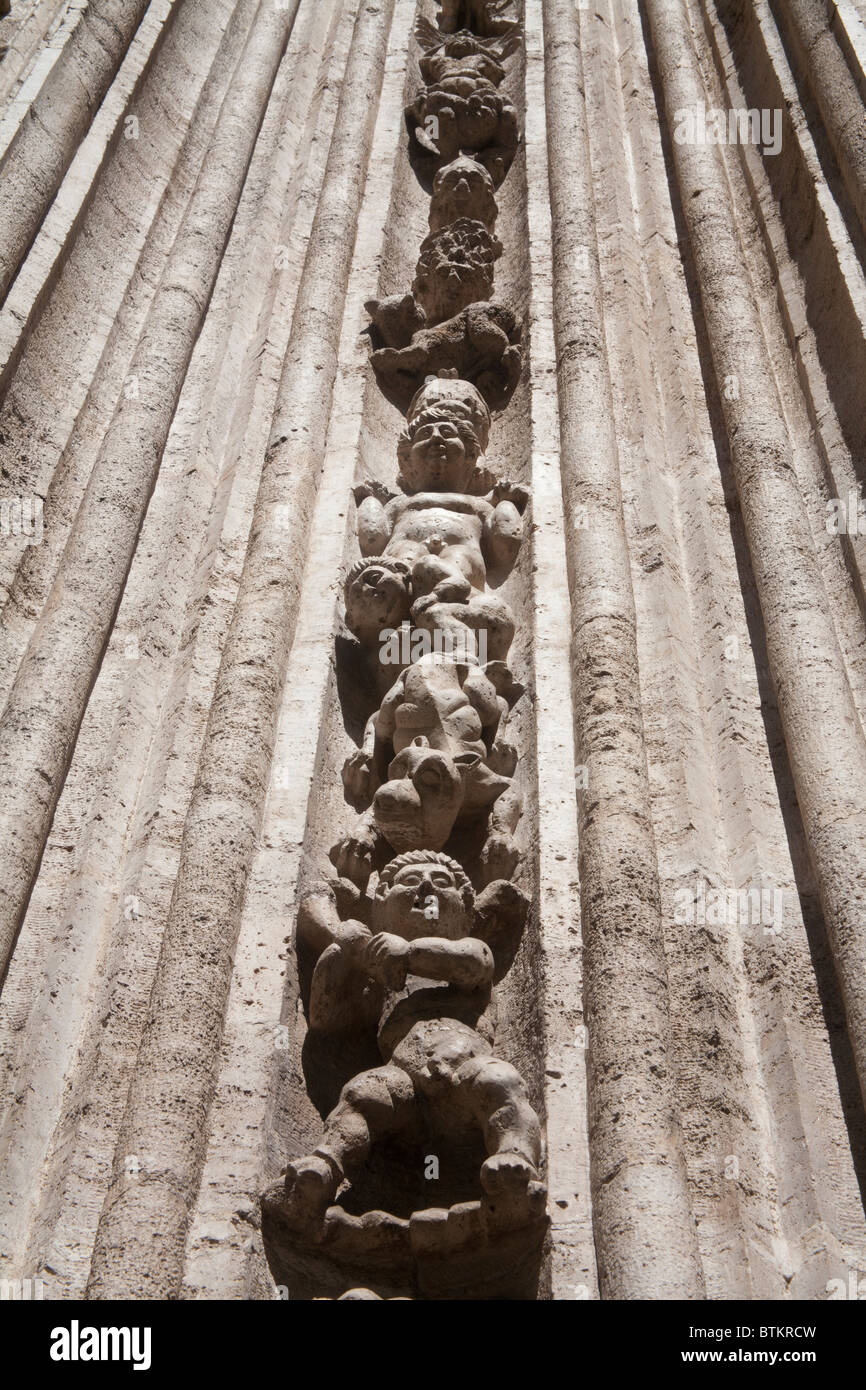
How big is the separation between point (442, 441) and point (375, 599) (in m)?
0.73

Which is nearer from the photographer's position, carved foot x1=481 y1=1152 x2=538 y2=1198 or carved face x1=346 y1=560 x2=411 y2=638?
carved foot x1=481 y1=1152 x2=538 y2=1198

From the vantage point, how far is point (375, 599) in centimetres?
323

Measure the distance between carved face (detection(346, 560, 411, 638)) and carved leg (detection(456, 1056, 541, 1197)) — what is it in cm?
130

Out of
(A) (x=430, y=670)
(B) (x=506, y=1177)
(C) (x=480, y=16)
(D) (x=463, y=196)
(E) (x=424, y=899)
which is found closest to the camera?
(B) (x=506, y=1177)

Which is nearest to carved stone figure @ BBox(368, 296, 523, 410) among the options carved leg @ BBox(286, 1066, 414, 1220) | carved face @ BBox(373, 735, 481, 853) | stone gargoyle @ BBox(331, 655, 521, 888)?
stone gargoyle @ BBox(331, 655, 521, 888)

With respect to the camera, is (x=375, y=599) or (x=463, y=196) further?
(x=463, y=196)

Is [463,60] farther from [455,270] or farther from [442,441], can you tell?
[442,441]

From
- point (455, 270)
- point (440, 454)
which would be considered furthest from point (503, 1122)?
point (455, 270)

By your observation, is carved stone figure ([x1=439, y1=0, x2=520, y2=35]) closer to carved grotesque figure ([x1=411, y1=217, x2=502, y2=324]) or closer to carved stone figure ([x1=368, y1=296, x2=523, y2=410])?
carved grotesque figure ([x1=411, y1=217, x2=502, y2=324])

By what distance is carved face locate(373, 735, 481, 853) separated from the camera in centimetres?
270

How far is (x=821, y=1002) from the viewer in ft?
8.03
